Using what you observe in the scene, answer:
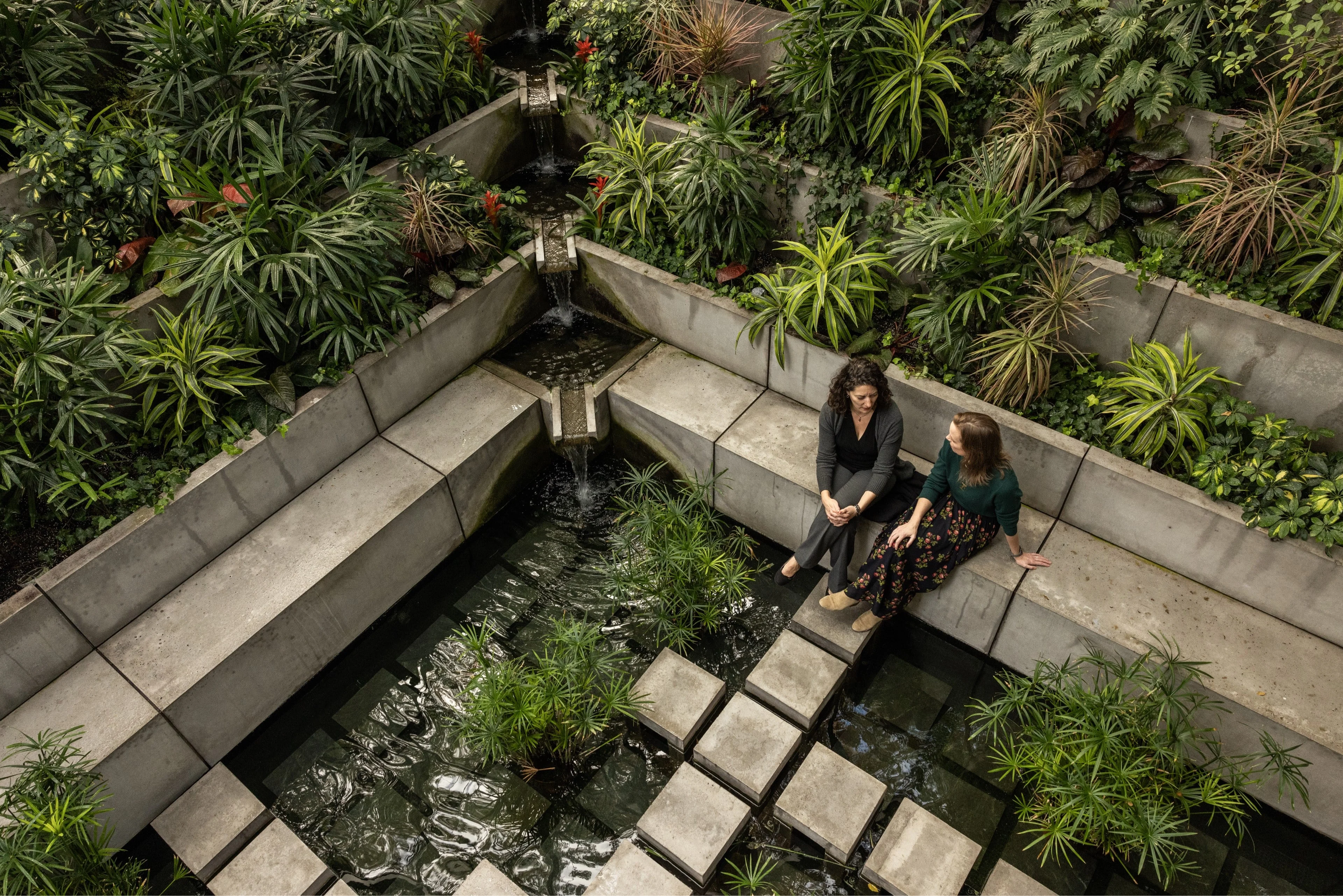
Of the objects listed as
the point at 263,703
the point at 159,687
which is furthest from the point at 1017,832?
the point at 159,687

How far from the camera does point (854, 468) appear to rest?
14.3 feet

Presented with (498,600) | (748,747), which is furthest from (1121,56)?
(498,600)

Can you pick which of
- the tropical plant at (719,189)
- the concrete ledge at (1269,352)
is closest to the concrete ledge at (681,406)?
the tropical plant at (719,189)

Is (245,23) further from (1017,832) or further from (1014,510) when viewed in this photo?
(1017,832)

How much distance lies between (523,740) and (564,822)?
0.45 m

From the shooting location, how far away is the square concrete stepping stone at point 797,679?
4.09 m

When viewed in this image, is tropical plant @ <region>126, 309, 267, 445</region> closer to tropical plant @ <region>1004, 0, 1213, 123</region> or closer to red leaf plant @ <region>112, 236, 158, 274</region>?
red leaf plant @ <region>112, 236, 158, 274</region>

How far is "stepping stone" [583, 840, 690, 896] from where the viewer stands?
138 inches

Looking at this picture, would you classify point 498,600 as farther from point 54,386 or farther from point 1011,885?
point 1011,885

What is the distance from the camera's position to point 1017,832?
374 cm

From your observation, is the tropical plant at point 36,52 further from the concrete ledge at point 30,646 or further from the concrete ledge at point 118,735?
the concrete ledge at point 118,735

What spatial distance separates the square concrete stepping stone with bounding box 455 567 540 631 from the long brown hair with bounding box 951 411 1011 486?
8.17 ft

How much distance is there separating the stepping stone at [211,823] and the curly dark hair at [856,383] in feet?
11.3

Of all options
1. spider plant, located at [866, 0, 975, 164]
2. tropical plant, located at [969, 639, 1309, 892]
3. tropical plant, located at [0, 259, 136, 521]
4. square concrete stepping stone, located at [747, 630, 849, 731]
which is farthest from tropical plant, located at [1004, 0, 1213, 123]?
tropical plant, located at [0, 259, 136, 521]
